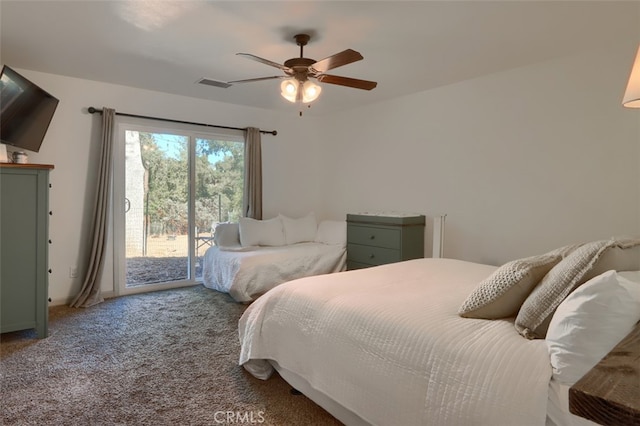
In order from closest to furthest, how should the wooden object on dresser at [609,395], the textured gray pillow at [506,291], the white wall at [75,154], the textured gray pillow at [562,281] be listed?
the wooden object on dresser at [609,395] → the textured gray pillow at [562,281] → the textured gray pillow at [506,291] → the white wall at [75,154]

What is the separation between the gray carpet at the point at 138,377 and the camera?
6.48 ft

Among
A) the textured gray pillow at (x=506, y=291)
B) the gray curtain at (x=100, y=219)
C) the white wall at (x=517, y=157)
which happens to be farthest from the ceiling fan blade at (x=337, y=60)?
the gray curtain at (x=100, y=219)

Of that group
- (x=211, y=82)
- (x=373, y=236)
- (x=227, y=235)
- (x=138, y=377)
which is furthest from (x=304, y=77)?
(x=227, y=235)

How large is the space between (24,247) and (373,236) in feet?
10.6

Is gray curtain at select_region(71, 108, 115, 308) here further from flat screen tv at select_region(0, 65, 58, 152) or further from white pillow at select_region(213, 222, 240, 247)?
white pillow at select_region(213, 222, 240, 247)

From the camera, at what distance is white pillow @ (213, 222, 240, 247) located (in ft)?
15.4

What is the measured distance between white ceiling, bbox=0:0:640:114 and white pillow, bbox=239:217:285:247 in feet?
5.79

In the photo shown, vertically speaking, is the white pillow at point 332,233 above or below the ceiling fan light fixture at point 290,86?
below

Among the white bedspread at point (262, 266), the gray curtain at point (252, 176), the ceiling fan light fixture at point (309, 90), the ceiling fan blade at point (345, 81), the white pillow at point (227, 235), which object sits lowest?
the white bedspread at point (262, 266)

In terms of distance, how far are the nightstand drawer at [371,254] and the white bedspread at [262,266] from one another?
0.45 feet

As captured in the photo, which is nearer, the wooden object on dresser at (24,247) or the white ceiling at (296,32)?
the white ceiling at (296,32)

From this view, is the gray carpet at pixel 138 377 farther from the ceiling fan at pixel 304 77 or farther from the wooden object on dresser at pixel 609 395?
the ceiling fan at pixel 304 77

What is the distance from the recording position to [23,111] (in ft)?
10.4

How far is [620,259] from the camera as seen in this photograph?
5.11 ft
